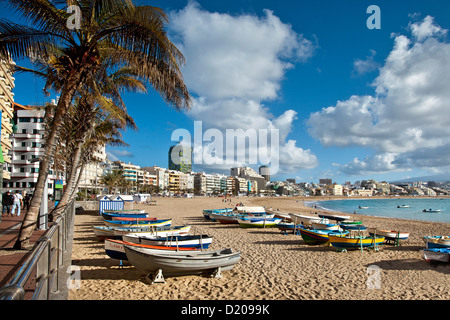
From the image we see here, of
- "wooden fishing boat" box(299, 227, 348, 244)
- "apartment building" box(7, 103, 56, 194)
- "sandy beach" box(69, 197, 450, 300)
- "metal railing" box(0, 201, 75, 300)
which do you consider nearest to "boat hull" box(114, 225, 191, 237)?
"sandy beach" box(69, 197, 450, 300)

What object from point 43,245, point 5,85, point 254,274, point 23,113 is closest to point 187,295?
point 254,274

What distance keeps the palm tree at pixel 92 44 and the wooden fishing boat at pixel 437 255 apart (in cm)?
1159

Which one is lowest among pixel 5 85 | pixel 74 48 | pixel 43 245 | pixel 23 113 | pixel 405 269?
pixel 405 269

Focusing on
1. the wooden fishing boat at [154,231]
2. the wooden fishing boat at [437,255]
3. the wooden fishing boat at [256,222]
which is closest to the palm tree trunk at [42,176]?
the wooden fishing boat at [154,231]

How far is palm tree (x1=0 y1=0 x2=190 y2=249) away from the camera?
802cm

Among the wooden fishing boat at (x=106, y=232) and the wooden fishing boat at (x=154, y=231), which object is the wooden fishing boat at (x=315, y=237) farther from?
the wooden fishing boat at (x=106, y=232)

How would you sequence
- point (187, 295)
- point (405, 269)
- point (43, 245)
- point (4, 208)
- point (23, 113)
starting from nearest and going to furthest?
point (43, 245) → point (187, 295) → point (405, 269) → point (4, 208) → point (23, 113)

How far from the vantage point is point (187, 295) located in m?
7.87

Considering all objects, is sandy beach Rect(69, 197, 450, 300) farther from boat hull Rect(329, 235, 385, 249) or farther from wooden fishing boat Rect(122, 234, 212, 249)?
wooden fishing boat Rect(122, 234, 212, 249)

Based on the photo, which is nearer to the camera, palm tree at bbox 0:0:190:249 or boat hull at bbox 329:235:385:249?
palm tree at bbox 0:0:190:249

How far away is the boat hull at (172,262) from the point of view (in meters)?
8.62

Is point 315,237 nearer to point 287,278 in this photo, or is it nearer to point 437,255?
point 437,255
